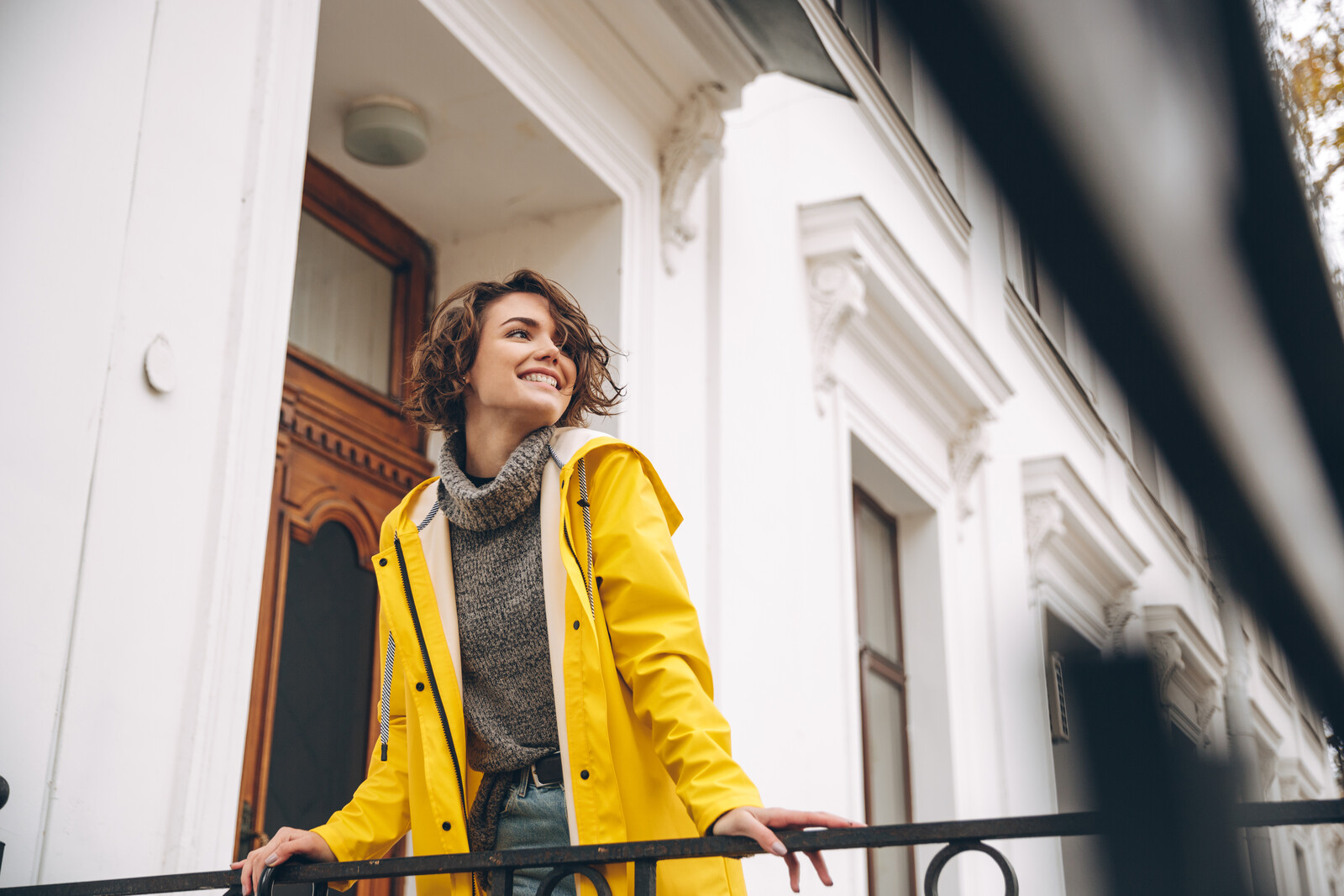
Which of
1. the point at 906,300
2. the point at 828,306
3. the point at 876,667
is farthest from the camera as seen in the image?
the point at 876,667

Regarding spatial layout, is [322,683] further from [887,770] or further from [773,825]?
[887,770]

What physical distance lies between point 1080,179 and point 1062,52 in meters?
0.04

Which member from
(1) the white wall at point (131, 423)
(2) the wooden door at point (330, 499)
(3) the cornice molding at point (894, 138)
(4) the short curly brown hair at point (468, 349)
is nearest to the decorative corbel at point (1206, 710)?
(4) the short curly brown hair at point (468, 349)

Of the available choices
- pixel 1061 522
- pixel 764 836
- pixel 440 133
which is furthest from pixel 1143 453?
pixel 1061 522

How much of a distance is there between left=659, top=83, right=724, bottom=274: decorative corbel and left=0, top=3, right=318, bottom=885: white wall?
6.89 ft

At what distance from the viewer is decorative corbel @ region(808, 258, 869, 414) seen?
5.93 meters

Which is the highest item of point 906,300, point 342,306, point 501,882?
point 906,300

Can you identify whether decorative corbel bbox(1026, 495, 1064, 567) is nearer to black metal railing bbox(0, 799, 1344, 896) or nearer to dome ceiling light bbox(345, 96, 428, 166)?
dome ceiling light bbox(345, 96, 428, 166)

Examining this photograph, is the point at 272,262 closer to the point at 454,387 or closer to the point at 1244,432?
the point at 454,387

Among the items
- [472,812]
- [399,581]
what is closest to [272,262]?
[399,581]

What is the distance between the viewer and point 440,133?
4266mm

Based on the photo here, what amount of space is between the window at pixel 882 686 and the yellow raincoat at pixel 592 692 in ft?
14.2

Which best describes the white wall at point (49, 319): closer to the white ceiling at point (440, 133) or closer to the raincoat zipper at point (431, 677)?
the raincoat zipper at point (431, 677)

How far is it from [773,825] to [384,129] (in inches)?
117
